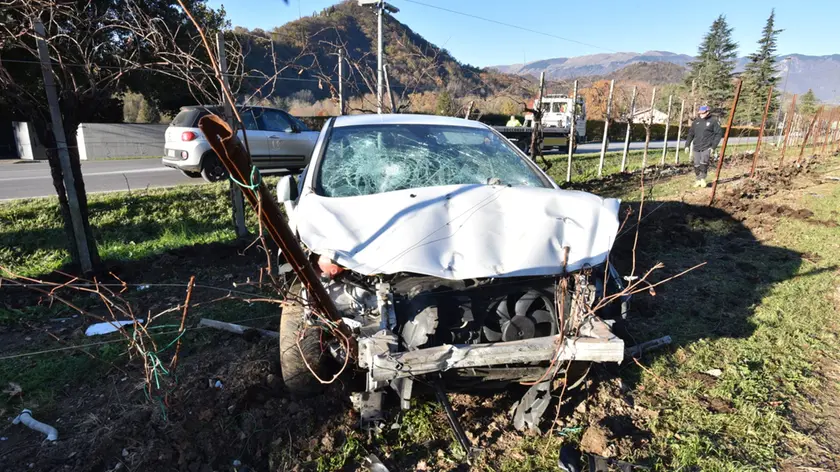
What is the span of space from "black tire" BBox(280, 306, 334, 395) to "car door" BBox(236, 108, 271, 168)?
7.34 m

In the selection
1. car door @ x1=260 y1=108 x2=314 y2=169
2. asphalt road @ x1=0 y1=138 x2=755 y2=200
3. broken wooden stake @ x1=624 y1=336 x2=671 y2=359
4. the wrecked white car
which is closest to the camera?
the wrecked white car

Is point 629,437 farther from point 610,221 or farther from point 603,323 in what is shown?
point 610,221

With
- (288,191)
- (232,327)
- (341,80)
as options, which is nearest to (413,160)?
(288,191)

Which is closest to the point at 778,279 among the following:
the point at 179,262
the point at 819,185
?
the point at 179,262

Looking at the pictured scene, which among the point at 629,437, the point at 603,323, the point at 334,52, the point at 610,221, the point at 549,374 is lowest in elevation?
the point at 629,437

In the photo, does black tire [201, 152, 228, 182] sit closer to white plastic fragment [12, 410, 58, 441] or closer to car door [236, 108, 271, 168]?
car door [236, 108, 271, 168]

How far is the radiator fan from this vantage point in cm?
250

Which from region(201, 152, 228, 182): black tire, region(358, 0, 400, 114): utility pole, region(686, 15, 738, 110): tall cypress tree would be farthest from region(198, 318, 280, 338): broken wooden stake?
region(686, 15, 738, 110): tall cypress tree

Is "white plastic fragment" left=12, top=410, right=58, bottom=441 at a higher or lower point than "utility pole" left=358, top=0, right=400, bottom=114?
lower

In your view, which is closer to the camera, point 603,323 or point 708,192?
point 603,323

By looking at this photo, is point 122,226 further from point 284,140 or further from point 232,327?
point 284,140

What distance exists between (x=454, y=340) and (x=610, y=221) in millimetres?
1107

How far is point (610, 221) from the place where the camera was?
264 cm

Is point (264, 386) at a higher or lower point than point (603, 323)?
lower
